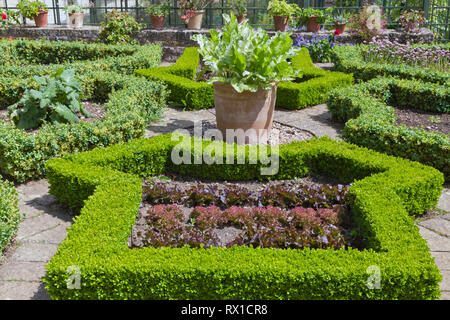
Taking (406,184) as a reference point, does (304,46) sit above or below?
above

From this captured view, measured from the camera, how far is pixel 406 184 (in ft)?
16.8

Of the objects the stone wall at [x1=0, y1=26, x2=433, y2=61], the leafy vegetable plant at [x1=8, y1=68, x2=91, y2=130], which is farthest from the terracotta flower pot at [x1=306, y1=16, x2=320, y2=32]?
the leafy vegetable plant at [x1=8, y1=68, x2=91, y2=130]

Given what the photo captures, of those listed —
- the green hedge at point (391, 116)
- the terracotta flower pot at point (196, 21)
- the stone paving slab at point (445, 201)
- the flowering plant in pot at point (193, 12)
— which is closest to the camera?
the stone paving slab at point (445, 201)

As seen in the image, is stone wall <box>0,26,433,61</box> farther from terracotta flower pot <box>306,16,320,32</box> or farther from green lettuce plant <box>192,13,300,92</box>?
green lettuce plant <box>192,13,300,92</box>

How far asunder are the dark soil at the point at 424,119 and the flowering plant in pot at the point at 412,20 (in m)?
6.71

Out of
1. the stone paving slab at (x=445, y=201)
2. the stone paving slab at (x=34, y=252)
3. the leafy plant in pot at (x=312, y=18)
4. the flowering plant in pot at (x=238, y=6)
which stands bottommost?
the stone paving slab at (x=34, y=252)

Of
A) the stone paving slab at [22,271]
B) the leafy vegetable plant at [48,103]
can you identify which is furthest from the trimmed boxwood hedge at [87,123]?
the stone paving slab at [22,271]

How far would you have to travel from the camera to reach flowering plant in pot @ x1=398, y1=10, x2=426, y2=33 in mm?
14250

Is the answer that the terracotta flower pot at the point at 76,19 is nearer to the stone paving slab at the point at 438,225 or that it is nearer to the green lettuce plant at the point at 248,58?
the green lettuce plant at the point at 248,58

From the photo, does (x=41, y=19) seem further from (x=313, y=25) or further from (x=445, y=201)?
(x=445, y=201)

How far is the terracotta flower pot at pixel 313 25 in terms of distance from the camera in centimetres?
1443
